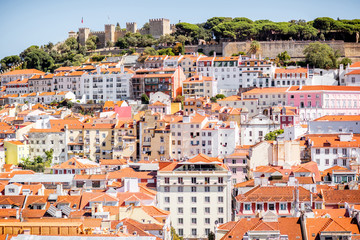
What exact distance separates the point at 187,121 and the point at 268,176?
16.4 m

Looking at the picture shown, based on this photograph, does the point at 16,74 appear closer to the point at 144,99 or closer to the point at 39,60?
the point at 39,60

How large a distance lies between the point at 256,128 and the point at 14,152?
20931 mm

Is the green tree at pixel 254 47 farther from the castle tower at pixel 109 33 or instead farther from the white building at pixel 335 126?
the white building at pixel 335 126

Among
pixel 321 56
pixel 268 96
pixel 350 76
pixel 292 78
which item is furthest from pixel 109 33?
pixel 350 76

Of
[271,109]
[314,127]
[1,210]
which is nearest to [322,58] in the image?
[271,109]

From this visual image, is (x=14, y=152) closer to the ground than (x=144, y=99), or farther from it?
closer to the ground

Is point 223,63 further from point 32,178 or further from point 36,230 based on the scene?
point 36,230

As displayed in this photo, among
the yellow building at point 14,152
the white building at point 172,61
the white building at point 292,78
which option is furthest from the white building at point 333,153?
the white building at point 172,61

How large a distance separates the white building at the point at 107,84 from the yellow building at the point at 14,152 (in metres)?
20.5

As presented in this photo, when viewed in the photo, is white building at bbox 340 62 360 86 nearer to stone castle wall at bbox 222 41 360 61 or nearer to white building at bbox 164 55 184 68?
stone castle wall at bbox 222 41 360 61

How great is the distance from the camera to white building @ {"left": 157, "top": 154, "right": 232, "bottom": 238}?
41688 mm

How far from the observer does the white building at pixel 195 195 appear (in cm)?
4169

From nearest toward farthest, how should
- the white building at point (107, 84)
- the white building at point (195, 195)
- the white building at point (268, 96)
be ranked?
the white building at point (195, 195) → the white building at point (268, 96) → the white building at point (107, 84)

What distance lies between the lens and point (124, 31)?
109562 millimetres
